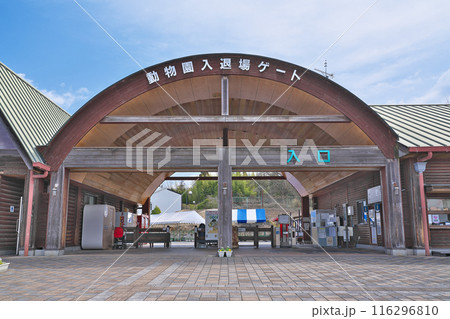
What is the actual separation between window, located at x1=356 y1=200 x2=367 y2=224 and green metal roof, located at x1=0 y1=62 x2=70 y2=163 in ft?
43.1

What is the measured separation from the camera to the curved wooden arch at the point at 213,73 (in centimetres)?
1281

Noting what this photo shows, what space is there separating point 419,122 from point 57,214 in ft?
48.8

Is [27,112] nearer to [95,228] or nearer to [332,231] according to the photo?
[95,228]

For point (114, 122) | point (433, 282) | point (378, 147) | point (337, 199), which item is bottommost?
point (433, 282)

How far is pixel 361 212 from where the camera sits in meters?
16.8

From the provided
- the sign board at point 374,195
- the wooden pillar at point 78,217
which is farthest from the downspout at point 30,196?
the sign board at point 374,195

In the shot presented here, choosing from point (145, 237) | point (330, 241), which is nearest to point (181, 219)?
point (145, 237)

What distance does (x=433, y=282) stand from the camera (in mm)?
6301

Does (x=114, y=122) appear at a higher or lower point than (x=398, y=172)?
higher

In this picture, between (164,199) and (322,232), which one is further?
(164,199)
